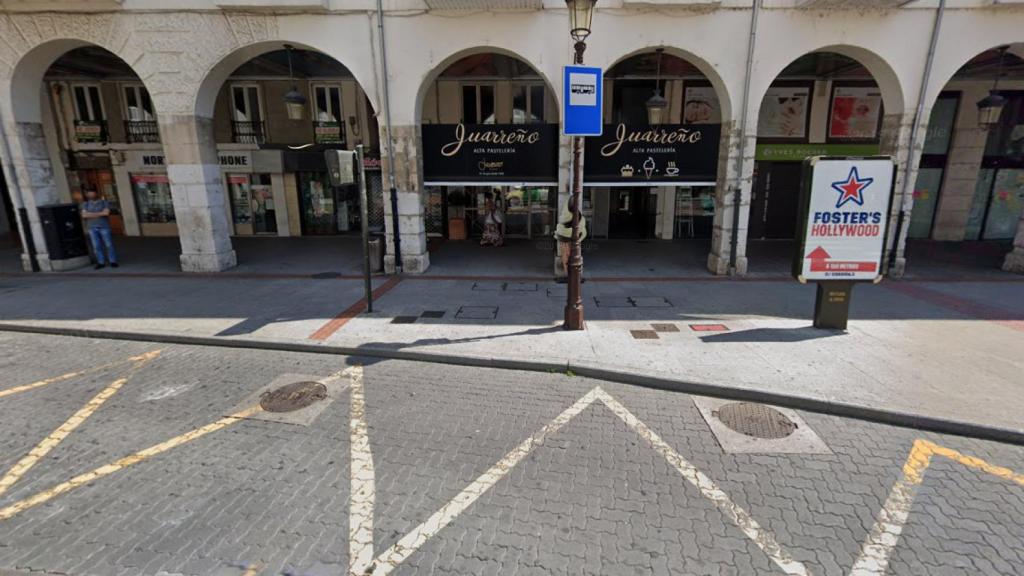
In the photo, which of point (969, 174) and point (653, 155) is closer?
point (653, 155)

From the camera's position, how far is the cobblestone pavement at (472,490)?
3076 millimetres

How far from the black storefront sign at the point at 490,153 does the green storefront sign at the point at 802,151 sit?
922 cm

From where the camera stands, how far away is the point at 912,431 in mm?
4680

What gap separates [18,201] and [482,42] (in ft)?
37.3

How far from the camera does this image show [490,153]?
1088cm

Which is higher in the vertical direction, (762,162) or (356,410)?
(762,162)

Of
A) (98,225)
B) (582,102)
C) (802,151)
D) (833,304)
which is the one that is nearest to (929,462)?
(833,304)

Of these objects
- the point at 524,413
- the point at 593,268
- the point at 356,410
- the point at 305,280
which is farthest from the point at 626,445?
the point at 305,280

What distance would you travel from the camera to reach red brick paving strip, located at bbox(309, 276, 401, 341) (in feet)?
23.6

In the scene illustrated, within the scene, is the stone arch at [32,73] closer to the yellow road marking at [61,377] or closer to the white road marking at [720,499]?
the yellow road marking at [61,377]

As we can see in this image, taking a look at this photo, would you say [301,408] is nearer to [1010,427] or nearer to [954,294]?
[1010,427]

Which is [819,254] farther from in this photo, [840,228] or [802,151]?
[802,151]

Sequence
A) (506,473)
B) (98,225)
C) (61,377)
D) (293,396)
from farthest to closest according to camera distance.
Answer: (98,225), (61,377), (293,396), (506,473)

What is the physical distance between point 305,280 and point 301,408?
20.4 ft
